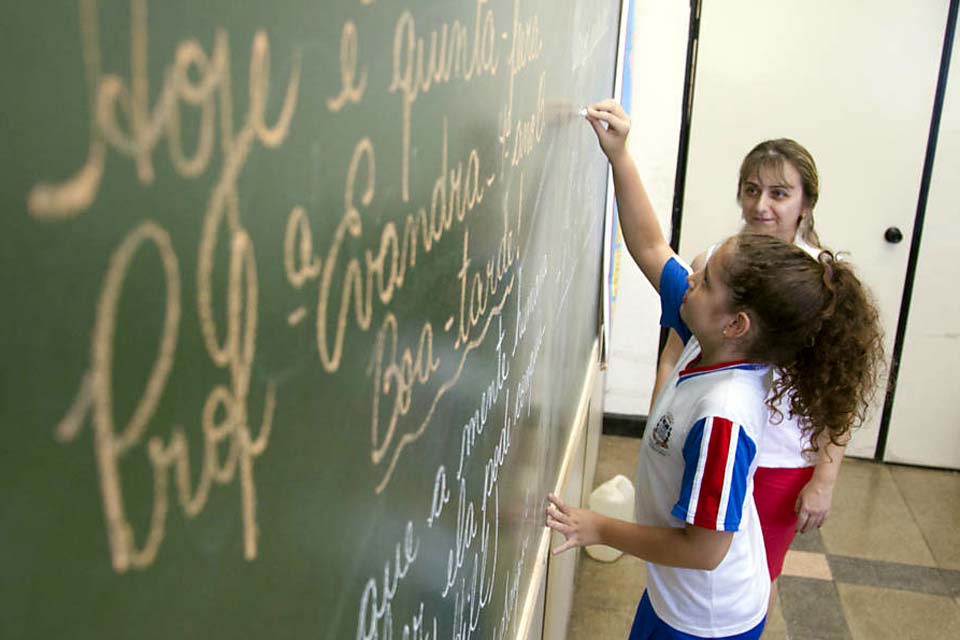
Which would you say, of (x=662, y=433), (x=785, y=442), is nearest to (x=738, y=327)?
(x=662, y=433)

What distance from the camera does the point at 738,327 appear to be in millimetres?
1224

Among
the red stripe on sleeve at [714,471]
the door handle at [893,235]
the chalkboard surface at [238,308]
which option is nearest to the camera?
the chalkboard surface at [238,308]

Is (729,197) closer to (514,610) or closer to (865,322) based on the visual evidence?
(865,322)

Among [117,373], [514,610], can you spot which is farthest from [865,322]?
[117,373]

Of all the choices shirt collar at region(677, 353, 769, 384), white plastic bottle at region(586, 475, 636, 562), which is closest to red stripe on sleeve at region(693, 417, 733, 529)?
shirt collar at region(677, 353, 769, 384)

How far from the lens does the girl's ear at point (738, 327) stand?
1216 millimetres

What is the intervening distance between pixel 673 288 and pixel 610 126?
1.04 ft

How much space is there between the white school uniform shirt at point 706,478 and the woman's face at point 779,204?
386mm

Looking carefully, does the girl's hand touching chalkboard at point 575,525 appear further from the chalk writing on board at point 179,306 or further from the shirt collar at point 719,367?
the chalk writing on board at point 179,306

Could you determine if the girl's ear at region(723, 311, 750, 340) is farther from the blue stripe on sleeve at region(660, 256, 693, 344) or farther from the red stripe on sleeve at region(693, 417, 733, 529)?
the blue stripe on sleeve at region(660, 256, 693, 344)

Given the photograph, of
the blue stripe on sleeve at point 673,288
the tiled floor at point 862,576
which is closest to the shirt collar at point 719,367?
the blue stripe on sleeve at point 673,288

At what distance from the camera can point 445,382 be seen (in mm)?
606

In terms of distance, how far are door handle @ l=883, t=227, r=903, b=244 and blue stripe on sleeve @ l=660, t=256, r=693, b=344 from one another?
2124mm

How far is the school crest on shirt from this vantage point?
51.2 inches
